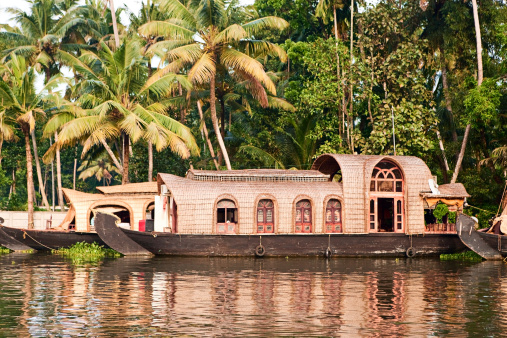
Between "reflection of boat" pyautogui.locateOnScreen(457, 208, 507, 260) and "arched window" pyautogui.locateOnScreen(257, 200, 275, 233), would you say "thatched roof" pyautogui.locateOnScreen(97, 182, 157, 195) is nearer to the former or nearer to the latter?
"arched window" pyautogui.locateOnScreen(257, 200, 275, 233)

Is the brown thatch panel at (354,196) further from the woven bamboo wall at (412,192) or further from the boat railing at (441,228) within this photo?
the boat railing at (441,228)

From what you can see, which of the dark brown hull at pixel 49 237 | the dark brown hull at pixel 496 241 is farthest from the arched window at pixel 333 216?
the dark brown hull at pixel 49 237

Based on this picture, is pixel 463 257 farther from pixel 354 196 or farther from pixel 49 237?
pixel 49 237

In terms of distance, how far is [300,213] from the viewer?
21.1 m

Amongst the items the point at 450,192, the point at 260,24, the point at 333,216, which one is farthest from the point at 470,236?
the point at 260,24

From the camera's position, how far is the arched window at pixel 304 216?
69.3ft

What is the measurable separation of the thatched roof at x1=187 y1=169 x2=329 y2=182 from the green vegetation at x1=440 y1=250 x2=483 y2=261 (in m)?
4.31

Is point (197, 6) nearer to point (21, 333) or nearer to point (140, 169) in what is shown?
point (140, 169)

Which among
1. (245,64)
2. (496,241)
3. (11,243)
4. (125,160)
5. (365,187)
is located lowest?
(11,243)

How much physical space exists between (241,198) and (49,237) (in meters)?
6.63

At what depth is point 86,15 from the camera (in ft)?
121

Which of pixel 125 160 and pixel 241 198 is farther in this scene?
pixel 125 160

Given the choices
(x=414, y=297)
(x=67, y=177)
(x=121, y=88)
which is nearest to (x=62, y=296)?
(x=414, y=297)

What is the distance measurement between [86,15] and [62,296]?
2689cm
